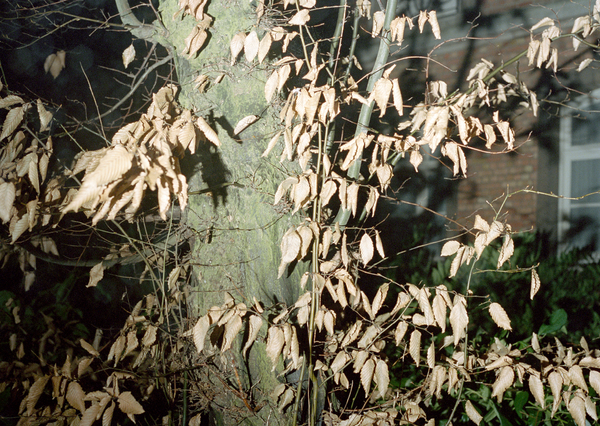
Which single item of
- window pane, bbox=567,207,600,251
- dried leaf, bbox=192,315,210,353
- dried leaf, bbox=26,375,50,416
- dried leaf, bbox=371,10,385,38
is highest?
dried leaf, bbox=371,10,385,38

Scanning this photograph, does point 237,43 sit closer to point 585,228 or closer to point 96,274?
point 96,274

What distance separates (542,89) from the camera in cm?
525

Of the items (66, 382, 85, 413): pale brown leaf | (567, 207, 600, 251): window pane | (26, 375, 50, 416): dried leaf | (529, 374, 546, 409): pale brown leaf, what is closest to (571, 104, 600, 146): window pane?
(567, 207, 600, 251): window pane

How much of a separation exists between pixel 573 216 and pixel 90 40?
6.48m

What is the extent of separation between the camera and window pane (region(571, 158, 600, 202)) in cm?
531

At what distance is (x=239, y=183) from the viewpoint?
6.43ft

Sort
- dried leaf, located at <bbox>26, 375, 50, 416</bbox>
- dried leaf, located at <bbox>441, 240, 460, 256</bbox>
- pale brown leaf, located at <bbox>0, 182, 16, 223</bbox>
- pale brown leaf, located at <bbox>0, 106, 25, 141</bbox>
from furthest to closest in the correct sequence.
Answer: dried leaf, located at <bbox>26, 375, 50, 416</bbox>
dried leaf, located at <bbox>441, 240, 460, 256</bbox>
pale brown leaf, located at <bbox>0, 106, 25, 141</bbox>
pale brown leaf, located at <bbox>0, 182, 16, 223</bbox>

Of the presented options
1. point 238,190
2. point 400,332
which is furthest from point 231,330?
point 400,332

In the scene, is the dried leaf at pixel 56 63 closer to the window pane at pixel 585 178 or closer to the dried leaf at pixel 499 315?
the dried leaf at pixel 499 315

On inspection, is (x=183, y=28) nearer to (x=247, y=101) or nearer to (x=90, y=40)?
(x=247, y=101)

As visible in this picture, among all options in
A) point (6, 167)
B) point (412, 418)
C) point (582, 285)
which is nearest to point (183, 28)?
point (6, 167)

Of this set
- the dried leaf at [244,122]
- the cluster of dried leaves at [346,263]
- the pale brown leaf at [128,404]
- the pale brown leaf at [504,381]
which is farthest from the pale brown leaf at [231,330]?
the pale brown leaf at [504,381]

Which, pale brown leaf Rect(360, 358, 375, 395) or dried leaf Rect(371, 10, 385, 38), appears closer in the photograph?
pale brown leaf Rect(360, 358, 375, 395)

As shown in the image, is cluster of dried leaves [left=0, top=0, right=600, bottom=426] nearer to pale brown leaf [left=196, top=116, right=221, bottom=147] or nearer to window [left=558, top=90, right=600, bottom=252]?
pale brown leaf [left=196, top=116, right=221, bottom=147]
